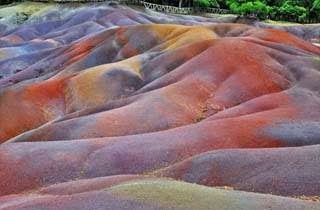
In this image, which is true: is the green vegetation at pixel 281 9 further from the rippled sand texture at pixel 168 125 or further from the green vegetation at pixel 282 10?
the rippled sand texture at pixel 168 125

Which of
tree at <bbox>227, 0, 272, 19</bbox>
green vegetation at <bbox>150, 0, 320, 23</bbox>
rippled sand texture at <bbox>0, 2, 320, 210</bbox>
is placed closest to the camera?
rippled sand texture at <bbox>0, 2, 320, 210</bbox>

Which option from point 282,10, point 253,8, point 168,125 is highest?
point 168,125

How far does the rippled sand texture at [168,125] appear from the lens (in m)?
19.4

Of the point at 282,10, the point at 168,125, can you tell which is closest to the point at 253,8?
the point at 282,10

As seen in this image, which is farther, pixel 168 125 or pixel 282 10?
pixel 282 10

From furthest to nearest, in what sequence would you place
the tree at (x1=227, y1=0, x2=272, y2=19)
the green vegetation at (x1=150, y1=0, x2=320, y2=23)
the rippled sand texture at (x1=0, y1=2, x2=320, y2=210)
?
the green vegetation at (x1=150, y1=0, x2=320, y2=23)
the tree at (x1=227, y1=0, x2=272, y2=19)
the rippled sand texture at (x1=0, y1=2, x2=320, y2=210)

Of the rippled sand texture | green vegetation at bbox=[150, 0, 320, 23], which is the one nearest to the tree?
green vegetation at bbox=[150, 0, 320, 23]

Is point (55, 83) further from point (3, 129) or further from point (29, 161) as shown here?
point (29, 161)

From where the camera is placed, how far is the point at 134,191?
1783 cm

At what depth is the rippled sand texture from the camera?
Answer: 19.4m

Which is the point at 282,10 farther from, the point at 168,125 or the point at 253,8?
the point at 168,125

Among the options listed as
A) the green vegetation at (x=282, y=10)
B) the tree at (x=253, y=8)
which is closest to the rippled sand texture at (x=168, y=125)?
the tree at (x=253, y=8)

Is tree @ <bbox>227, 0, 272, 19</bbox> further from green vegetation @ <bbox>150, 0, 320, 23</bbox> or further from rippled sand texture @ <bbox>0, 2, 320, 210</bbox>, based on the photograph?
rippled sand texture @ <bbox>0, 2, 320, 210</bbox>

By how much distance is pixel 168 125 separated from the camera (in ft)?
104
